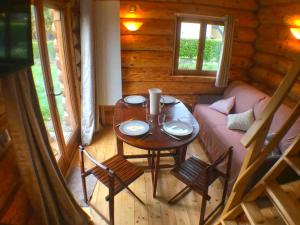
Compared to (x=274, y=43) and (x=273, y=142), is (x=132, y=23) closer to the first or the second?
(x=274, y=43)

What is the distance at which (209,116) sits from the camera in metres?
3.14

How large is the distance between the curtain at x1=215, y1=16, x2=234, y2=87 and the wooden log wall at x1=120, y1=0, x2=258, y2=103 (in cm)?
18

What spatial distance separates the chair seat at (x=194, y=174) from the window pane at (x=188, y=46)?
200 cm

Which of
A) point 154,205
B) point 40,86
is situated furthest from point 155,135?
point 40,86

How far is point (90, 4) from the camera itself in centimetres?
A: 278

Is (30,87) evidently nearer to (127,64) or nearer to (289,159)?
(289,159)

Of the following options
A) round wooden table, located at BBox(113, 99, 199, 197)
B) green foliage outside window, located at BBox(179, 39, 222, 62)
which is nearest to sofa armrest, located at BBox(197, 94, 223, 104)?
green foliage outside window, located at BBox(179, 39, 222, 62)

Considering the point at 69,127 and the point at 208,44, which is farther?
the point at 208,44

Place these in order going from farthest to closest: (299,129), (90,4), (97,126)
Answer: (97,126) → (90,4) → (299,129)

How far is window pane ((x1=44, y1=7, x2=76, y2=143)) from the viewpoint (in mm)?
2366

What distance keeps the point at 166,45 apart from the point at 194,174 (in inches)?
87.6

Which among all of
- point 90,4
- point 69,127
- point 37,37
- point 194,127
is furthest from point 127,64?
→ point 194,127

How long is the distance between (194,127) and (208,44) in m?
2.11

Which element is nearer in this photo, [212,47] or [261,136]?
[261,136]
